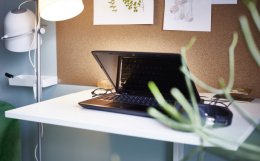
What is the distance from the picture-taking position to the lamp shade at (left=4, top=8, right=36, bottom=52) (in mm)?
1469

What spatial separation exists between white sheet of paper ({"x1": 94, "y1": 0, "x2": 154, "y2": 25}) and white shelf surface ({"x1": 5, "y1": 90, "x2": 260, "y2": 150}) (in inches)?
20.6

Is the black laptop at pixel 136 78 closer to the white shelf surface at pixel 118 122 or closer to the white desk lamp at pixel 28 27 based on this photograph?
the white shelf surface at pixel 118 122

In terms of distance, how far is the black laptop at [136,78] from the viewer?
42.8 inches

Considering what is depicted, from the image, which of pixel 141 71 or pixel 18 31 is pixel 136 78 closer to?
pixel 141 71

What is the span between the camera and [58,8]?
54.9 inches

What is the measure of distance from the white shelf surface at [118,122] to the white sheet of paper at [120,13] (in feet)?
1.71

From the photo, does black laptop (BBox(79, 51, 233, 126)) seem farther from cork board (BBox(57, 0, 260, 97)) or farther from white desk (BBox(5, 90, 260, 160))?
cork board (BBox(57, 0, 260, 97))

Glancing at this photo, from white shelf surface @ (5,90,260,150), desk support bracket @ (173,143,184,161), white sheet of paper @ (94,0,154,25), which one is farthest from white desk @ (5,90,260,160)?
white sheet of paper @ (94,0,154,25)

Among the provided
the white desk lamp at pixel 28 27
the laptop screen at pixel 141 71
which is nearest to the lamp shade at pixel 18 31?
the white desk lamp at pixel 28 27

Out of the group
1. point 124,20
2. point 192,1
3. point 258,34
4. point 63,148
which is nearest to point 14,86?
point 63,148

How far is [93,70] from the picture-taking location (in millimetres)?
1665

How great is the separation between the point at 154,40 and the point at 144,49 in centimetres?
7

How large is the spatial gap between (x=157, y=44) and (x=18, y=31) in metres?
0.66

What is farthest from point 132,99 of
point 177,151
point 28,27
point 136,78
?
point 28,27
